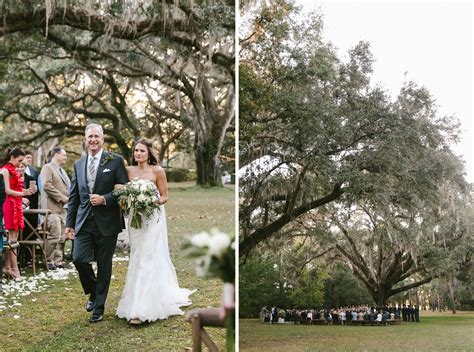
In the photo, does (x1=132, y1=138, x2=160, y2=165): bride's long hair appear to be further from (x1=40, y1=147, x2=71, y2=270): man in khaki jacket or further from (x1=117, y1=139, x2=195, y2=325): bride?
(x1=40, y1=147, x2=71, y2=270): man in khaki jacket

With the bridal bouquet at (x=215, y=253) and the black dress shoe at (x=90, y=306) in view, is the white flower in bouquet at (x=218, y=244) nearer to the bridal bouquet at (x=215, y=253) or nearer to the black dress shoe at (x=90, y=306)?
the bridal bouquet at (x=215, y=253)

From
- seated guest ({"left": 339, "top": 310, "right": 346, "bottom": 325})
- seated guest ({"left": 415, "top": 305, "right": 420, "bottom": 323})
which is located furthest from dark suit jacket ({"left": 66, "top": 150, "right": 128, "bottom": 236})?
seated guest ({"left": 415, "top": 305, "right": 420, "bottom": 323})

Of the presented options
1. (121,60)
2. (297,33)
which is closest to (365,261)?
(297,33)

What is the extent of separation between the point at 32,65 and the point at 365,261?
805 cm

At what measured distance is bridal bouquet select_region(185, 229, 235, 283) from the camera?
5.82 feet

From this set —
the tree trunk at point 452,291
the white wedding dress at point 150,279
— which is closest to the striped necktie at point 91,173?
the white wedding dress at point 150,279

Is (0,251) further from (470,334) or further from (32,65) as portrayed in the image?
(32,65)

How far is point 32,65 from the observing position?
9617 mm

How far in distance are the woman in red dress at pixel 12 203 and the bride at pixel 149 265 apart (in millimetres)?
1309

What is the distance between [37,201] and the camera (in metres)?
4.96

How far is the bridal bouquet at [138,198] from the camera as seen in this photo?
124 inches

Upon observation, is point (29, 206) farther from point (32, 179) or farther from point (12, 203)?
point (12, 203)

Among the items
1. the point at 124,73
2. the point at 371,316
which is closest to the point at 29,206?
the point at 371,316

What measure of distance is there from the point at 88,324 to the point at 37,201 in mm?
2050
